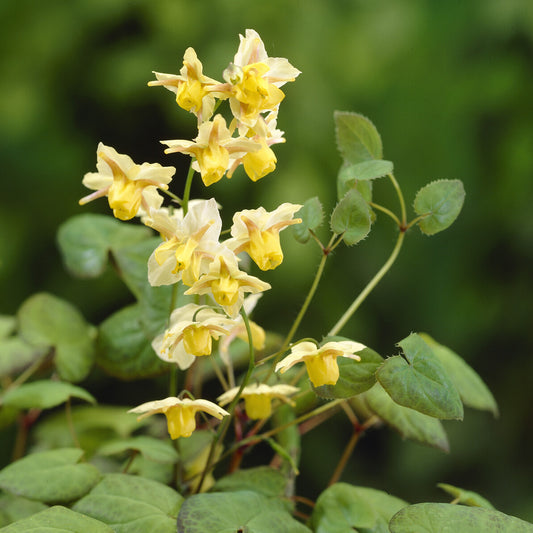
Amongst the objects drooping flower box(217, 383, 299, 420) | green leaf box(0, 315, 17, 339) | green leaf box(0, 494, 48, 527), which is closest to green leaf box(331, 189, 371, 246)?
drooping flower box(217, 383, 299, 420)

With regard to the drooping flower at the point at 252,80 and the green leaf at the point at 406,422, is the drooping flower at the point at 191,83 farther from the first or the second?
the green leaf at the point at 406,422

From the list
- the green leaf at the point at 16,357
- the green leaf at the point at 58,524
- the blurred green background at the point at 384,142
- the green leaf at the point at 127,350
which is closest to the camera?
the green leaf at the point at 58,524

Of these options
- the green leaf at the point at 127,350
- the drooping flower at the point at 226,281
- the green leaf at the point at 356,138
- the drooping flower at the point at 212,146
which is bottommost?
the green leaf at the point at 127,350

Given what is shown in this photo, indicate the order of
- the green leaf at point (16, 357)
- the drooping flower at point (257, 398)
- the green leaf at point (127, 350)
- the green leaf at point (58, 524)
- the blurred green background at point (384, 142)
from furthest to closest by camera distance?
1. the blurred green background at point (384, 142)
2. the green leaf at point (16, 357)
3. the green leaf at point (127, 350)
4. the drooping flower at point (257, 398)
5. the green leaf at point (58, 524)

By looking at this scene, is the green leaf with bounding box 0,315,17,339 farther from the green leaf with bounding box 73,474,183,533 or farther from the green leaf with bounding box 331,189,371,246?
the green leaf with bounding box 331,189,371,246

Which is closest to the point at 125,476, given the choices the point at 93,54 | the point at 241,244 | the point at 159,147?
the point at 241,244

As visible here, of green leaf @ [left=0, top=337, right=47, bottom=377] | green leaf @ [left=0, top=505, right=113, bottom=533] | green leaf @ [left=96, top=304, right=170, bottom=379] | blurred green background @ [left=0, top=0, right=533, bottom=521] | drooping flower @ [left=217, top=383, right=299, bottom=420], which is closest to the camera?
green leaf @ [left=0, top=505, right=113, bottom=533]

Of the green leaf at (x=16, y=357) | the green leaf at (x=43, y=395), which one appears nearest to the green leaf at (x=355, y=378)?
the green leaf at (x=43, y=395)

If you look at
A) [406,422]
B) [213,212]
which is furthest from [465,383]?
[213,212]
